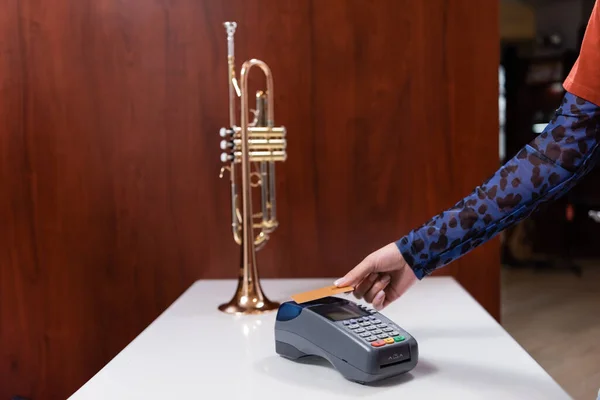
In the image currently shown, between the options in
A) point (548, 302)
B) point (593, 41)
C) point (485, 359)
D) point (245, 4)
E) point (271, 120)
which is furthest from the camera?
point (548, 302)

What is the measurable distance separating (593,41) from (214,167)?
32.0 inches

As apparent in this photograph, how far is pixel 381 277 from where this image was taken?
85 centimetres

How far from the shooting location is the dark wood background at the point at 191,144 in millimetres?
1291

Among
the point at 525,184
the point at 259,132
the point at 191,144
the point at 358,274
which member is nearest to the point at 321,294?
the point at 358,274

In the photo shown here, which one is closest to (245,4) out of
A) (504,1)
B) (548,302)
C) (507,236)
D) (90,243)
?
(90,243)

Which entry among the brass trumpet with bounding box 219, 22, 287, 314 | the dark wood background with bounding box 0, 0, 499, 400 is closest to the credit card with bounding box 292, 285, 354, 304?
the brass trumpet with bounding box 219, 22, 287, 314

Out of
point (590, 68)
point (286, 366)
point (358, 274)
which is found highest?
point (590, 68)

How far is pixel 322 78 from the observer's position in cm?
130

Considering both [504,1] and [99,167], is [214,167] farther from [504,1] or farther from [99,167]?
[504,1]

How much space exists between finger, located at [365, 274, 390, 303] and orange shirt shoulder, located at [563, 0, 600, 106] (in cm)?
33

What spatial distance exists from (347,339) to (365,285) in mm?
144

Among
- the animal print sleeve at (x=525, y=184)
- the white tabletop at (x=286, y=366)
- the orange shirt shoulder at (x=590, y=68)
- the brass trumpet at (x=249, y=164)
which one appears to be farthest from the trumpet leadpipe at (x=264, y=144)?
the orange shirt shoulder at (x=590, y=68)

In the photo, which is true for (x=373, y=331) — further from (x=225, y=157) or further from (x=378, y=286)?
(x=225, y=157)

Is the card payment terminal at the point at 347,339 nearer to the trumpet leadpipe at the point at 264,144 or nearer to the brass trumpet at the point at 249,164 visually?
the brass trumpet at the point at 249,164
